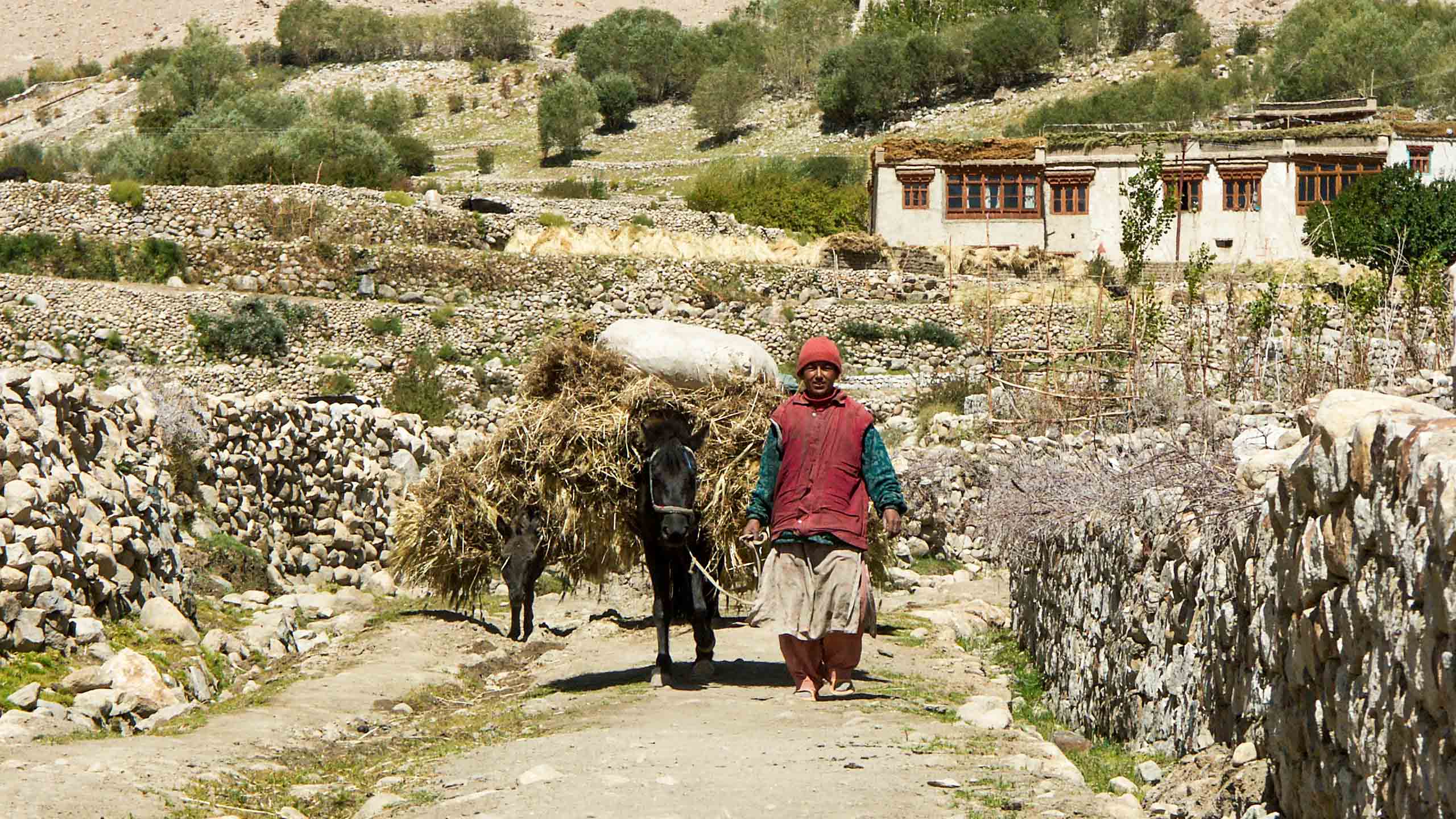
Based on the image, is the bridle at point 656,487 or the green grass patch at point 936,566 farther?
the green grass patch at point 936,566

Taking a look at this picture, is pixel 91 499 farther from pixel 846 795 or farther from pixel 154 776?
pixel 846 795

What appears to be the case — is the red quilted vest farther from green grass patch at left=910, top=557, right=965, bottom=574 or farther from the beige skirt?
green grass patch at left=910, top=557, right=965, bottom=574

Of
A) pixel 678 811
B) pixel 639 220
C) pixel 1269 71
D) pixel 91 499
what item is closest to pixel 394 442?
pixel 91 499

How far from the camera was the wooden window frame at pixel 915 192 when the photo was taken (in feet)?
161

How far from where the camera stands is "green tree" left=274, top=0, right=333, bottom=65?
105m

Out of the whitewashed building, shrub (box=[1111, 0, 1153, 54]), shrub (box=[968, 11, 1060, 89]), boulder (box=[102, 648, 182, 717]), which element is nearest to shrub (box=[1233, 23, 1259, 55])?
shrub (box=[1111, 0, 1153, 54])

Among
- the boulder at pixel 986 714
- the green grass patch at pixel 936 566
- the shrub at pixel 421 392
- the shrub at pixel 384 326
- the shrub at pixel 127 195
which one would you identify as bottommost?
the green grass patch at pixel 936 566

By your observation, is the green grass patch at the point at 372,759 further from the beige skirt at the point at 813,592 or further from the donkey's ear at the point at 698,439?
the donkey's ear at the point at 698,439

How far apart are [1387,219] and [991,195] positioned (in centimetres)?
1229

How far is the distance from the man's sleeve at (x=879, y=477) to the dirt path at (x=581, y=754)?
3.46 feet

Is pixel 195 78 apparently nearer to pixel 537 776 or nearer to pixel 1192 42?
pixel 1192 42

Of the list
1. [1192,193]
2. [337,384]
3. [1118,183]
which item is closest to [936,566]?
[337,384]

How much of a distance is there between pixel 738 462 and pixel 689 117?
7896 cm

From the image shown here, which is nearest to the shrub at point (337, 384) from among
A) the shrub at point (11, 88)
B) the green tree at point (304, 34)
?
the green tree at point (304, 34)
